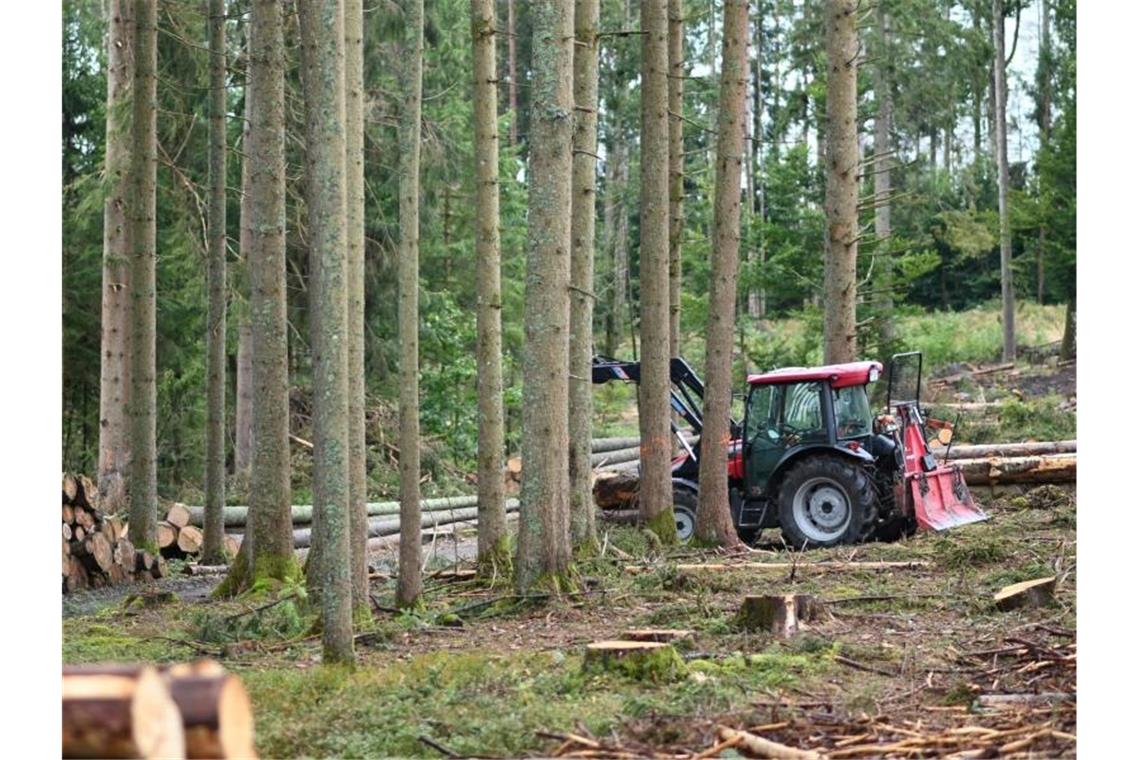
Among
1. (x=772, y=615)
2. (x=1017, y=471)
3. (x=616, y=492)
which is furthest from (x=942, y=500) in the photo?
(x=772, y=615)

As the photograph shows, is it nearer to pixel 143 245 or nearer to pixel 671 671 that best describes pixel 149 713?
pixel 671 671

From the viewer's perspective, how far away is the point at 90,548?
1423cm

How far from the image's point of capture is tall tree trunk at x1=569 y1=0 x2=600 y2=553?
13.2 meters

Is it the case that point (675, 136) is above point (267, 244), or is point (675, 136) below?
above

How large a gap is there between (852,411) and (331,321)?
27.8 ft

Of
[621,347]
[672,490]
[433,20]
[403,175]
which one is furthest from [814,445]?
[621,347]

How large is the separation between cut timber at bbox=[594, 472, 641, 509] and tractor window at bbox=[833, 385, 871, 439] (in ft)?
8.92

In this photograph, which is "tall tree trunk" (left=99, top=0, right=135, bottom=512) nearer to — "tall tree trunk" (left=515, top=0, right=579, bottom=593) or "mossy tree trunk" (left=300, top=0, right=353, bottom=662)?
"tall tree trunk" (left=515, top=0, right=579, bottom=593)

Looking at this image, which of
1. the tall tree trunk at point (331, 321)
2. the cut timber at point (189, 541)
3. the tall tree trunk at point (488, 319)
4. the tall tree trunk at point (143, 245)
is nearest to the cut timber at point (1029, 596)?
the tall tree trunk at point (488, 319)

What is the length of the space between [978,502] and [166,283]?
1224 cm

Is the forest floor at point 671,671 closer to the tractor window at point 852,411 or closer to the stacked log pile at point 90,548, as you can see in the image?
the stacked log pile at point 90,548

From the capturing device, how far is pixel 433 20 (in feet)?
74.4

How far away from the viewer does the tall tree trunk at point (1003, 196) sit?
3247 cm

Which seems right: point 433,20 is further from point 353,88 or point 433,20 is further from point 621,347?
point 621,347
